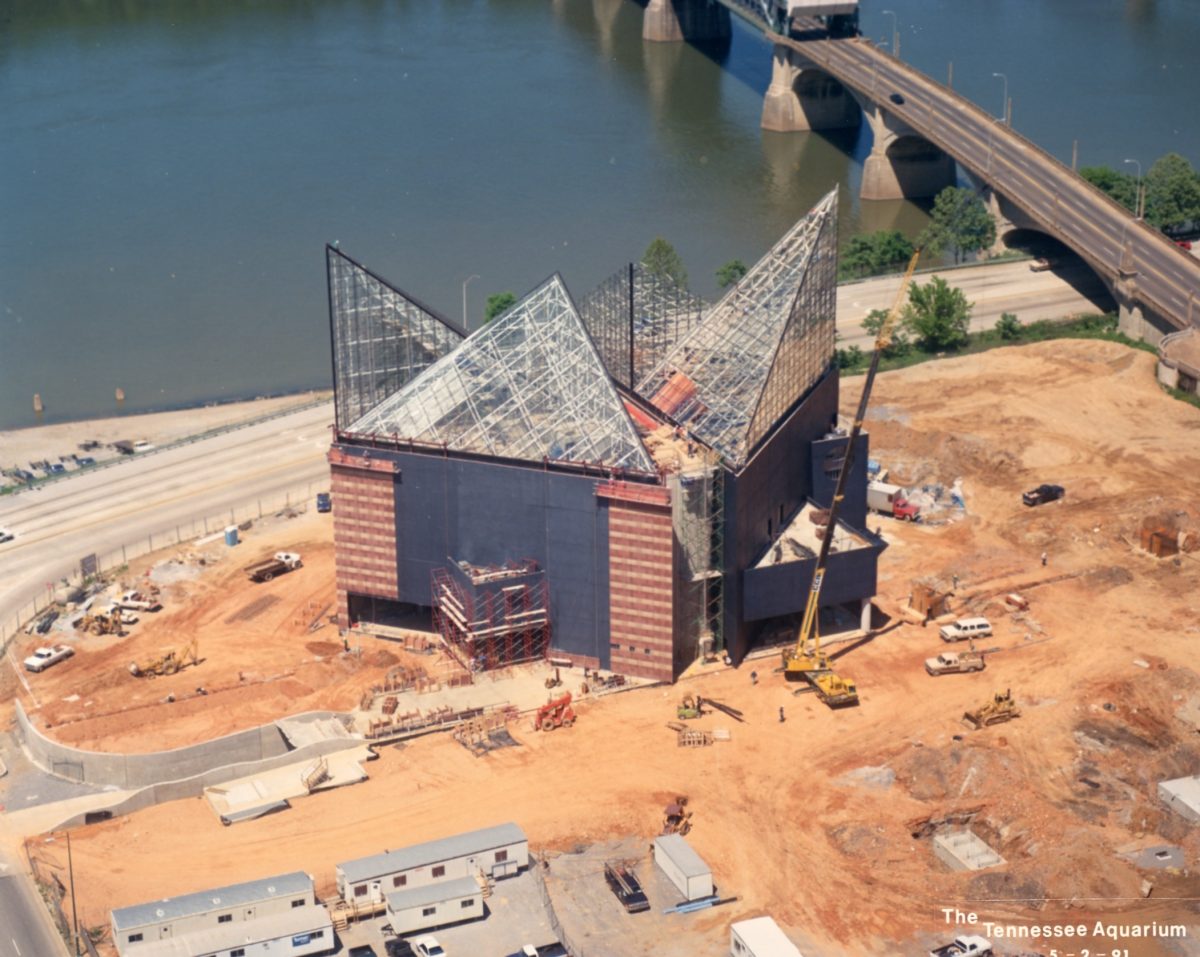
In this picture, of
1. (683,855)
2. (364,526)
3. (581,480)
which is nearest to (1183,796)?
(683,855)

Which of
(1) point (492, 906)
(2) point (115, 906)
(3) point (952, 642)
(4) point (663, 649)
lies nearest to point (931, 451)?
(3) point (952, 642)

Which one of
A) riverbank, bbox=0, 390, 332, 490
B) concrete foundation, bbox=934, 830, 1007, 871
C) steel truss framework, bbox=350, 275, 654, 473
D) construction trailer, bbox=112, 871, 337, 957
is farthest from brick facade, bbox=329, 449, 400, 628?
concrete foundation, bbox=934, 830, 1007, 871

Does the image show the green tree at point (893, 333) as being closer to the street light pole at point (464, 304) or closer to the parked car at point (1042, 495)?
the parked car at point (1042, 495)

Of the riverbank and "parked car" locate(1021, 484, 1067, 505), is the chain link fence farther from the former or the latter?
"parked car" locate(1021, 484, 1067, 505)

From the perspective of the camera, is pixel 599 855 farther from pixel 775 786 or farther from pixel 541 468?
pixel 541 468

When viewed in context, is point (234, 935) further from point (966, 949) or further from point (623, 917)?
point (966, 949)

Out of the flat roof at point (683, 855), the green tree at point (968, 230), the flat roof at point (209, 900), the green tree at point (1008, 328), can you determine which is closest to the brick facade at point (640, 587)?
the flat roof at point (683, 855)
